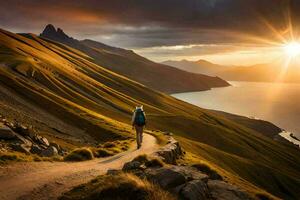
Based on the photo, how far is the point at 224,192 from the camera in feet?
54.1

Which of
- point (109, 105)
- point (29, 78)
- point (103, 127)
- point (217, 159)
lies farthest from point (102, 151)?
point (109, 105)

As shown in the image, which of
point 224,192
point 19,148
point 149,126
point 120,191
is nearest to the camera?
point 120,191

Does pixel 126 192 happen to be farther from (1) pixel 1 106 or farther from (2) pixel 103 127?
(2) pixel 103 127

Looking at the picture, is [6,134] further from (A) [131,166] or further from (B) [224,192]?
(B) [224,192]

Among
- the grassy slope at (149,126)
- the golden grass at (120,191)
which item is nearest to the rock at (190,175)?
the golden grass at (120,191)

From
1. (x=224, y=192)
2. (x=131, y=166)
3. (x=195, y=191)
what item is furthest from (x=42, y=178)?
(x=224, y=192)

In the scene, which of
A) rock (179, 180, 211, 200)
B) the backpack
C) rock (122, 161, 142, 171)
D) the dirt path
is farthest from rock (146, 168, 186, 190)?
the backpack

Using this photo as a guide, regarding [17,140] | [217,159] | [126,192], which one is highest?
[126,192]

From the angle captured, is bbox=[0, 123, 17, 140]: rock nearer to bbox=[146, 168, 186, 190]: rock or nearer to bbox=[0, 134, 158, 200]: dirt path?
bbox=[0, 134, 158, 200]: dirt path

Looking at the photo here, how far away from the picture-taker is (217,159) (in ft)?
268

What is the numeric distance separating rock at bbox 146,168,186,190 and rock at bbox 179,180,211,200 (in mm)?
491

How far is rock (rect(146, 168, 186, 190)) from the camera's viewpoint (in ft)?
51.5

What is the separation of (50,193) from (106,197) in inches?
117

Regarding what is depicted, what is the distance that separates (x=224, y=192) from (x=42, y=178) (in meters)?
9.10
